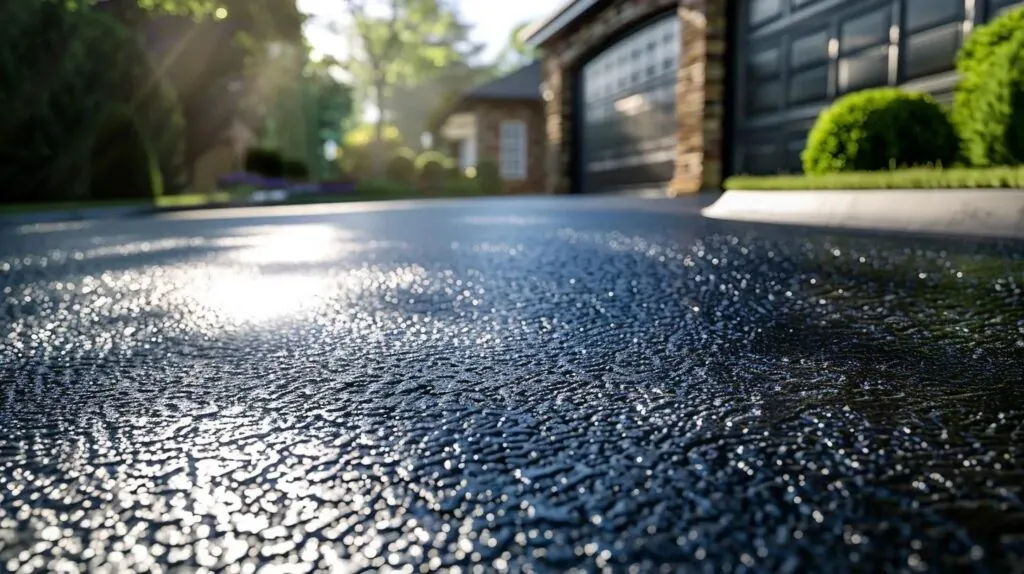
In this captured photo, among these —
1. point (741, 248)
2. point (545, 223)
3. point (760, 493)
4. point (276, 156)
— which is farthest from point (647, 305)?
point (276, 156)

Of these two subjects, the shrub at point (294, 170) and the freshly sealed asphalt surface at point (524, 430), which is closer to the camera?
the freshly sealed asphalt surface at point (524, 430)

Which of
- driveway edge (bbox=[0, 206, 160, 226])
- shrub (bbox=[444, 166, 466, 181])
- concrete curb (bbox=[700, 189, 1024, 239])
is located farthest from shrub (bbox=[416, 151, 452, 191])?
concrete curb (bbox=[700, 189, 1024, 239])

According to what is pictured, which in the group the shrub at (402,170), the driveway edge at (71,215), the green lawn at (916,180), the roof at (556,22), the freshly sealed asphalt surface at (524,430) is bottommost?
the freshly sealed asphalt surface at (524,430)

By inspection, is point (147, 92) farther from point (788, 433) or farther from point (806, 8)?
point (788, 433)

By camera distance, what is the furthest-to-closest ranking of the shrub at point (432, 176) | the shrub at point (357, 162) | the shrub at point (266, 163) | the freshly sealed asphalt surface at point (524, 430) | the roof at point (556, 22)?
the shrub at point (357, 162) → the shrub at point (266, 163) → the shrub at point (432, 176) → the roof at point (556, 22) → the freshly sealed asphalt surface at point (524, 430)

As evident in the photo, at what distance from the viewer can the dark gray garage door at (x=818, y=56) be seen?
23.9ft

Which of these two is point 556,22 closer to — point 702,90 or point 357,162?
point 702,90

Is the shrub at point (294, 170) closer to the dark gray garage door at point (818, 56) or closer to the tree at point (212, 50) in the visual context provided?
the tree at point (212, 50)

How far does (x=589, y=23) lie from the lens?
13844 mm

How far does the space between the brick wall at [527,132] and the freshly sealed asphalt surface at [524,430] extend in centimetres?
2236

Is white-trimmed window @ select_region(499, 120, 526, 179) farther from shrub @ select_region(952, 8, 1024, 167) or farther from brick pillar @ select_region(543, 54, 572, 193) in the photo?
shrub @ select_region(952, 8, 1024, 167)

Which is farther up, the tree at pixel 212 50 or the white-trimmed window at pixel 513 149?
the tree at pixel 212 50

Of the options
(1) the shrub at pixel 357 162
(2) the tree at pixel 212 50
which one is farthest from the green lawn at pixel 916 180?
(1) the shrub at pixel 357 162

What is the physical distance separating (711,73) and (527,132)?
1506 cm
